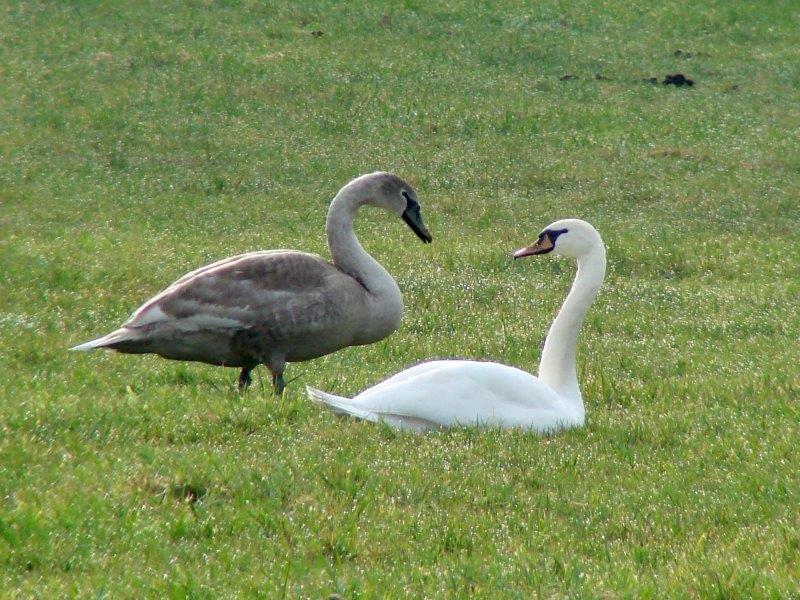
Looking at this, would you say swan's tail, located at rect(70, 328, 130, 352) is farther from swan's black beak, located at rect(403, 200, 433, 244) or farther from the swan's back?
swan's black beak, located at rect(403, 200, 433, 244)

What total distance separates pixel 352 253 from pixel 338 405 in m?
1.80

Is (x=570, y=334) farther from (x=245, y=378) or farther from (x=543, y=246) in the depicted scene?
(x=245, y=378)

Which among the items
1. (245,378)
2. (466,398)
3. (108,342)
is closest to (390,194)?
(245,378)

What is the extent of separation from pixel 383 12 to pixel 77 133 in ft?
30.8

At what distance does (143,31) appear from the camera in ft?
85.1

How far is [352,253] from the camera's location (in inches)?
342

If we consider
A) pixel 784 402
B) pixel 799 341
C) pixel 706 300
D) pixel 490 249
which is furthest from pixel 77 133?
pixel 784 402

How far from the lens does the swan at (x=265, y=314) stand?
7.93 metres

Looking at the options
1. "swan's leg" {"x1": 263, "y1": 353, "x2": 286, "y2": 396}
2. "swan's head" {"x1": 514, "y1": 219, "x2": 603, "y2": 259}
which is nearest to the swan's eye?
"swan's head" {"x1": 514, "y1": 219, "x2": 603, "y2": 259}

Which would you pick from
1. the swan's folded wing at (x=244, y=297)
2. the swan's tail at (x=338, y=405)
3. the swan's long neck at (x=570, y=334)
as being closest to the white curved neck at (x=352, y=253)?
the swan's folded wing at (x=244, y=297)

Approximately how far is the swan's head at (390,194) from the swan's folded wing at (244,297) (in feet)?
3.17

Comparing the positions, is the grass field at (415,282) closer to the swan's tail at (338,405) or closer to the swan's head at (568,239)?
the swan's tail at (338,405)

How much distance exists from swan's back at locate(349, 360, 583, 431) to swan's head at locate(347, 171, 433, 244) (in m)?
1.68

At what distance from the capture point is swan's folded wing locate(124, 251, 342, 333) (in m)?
7.94
